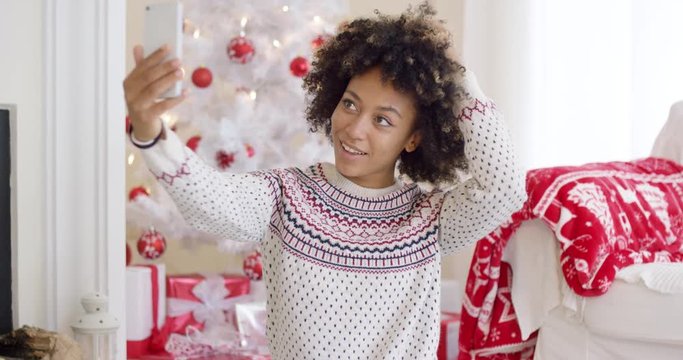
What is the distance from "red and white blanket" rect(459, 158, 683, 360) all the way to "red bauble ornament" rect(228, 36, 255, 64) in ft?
3.21

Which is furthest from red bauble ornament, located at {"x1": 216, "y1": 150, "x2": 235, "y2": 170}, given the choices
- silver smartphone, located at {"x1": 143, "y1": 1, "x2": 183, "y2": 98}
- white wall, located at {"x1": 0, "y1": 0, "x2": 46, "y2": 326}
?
silver smartphone, located at {"x1": 143, "y1": 1, "x2": 183, "y2": 98}

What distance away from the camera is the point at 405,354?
1407 millimetres

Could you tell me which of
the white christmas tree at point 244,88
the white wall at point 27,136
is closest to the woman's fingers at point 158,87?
the white wall at point 27,136

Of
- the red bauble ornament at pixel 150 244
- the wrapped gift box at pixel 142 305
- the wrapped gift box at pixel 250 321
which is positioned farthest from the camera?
the red bauble ornament at pixel 150 244

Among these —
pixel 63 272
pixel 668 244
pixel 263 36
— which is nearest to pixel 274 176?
pixel 63 272

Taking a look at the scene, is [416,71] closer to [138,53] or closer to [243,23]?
[138,53]

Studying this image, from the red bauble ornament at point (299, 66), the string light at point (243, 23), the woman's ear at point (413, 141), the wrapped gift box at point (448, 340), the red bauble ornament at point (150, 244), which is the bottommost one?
the wrapped gift box at point (448, 340)

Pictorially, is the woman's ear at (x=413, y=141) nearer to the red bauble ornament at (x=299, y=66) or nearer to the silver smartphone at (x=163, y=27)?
the silver smartphone at (x=163, y=27)

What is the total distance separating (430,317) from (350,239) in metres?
0.17

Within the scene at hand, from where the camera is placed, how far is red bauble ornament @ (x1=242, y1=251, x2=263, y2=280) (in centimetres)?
298

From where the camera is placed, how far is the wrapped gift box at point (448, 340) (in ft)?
9.54

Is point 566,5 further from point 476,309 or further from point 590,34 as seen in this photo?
point 476,309

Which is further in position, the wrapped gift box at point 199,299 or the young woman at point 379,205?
the wrapped gift box at point 199,299

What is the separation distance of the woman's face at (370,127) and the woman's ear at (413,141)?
0.06 feet
